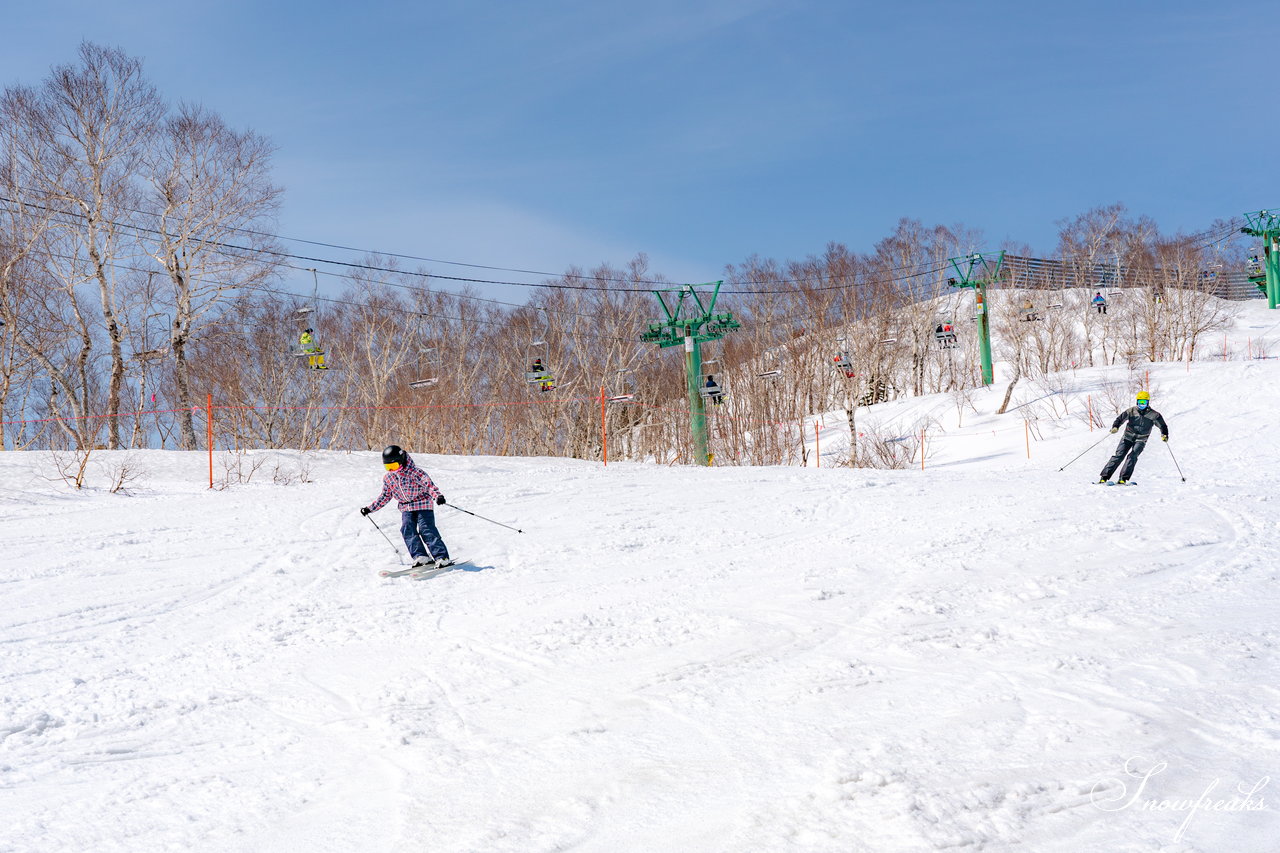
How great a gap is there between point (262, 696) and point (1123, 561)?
765 centimetres

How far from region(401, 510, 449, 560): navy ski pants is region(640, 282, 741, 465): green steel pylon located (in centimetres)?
1899

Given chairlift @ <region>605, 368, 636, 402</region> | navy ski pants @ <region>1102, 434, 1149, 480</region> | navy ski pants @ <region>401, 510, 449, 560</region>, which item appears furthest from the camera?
chairlift @ <region>605, 368, 636, 402</region>

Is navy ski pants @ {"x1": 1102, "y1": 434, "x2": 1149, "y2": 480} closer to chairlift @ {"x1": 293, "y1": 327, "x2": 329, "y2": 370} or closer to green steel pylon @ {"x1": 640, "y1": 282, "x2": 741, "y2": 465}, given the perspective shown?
green steel pylon @ {"x1": 640, "y1": 282, "x2": 741, "y2": 465}

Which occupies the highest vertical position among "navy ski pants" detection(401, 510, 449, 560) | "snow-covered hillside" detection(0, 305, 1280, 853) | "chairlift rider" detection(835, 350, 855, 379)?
"chairlift rider" detection(835, 350, 855, 379)

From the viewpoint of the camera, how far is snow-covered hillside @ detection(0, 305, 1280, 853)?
3547mm

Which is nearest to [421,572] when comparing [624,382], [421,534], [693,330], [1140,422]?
[421,534]

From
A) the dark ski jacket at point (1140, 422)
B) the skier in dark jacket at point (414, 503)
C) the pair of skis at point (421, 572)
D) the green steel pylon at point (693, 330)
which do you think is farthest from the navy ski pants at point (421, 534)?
the green steel pylon at point (693, 330)

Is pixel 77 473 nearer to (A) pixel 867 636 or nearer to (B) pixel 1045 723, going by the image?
(A) pixel 867 636

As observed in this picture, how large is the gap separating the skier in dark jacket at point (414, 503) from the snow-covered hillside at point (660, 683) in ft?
1.42

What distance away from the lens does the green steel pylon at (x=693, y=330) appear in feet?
93.4

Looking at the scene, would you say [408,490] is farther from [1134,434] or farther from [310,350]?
[310,350]

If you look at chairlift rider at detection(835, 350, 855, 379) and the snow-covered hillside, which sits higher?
chairlift rider at detection(835, 350, 855, 379)

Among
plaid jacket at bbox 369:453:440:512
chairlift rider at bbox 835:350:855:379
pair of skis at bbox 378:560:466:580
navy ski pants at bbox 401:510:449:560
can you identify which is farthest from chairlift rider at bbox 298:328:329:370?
chairlift rider at bbox 835:350:855:379

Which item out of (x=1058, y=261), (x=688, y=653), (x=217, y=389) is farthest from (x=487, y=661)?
(x=1058, y=261)
